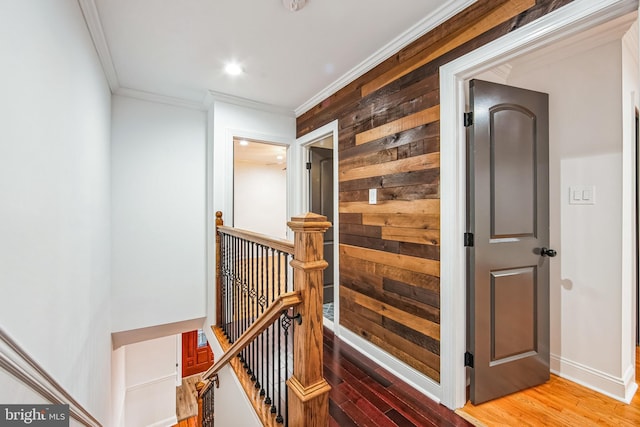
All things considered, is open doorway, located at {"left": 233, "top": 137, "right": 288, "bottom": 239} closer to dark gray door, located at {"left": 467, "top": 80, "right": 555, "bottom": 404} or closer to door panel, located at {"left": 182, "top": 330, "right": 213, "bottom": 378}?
door panel, located at {"left": 182, "top": 330, "right": 213, "bottom": 378}

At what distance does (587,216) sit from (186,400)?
22.3ft

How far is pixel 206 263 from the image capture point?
332 centimetres

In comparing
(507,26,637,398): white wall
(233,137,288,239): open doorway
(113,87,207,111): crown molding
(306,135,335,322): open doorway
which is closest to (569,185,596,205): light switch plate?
(507,26,637,398): white wall

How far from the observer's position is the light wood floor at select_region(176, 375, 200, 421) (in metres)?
5.04

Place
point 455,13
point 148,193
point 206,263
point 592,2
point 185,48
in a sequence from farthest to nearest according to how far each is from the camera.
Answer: point 206,263 < point 148,193 < point 185,48 < point 455,13 < point 592,2

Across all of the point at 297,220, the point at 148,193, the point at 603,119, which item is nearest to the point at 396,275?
the point at 297,220

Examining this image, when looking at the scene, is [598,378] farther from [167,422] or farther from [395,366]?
[167,422]

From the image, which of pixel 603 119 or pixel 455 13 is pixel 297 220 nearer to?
pixel 455 13

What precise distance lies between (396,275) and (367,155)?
105cm

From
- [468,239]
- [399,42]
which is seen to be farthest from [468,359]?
[399,42]

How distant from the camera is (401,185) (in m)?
2.06

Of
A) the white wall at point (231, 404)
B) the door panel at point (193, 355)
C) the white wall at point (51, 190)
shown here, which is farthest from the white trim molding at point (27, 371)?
the door panel at point (193, 355)

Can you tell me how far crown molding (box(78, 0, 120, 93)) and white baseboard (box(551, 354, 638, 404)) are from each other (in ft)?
13.7

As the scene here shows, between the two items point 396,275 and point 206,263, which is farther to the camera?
point 206,263
